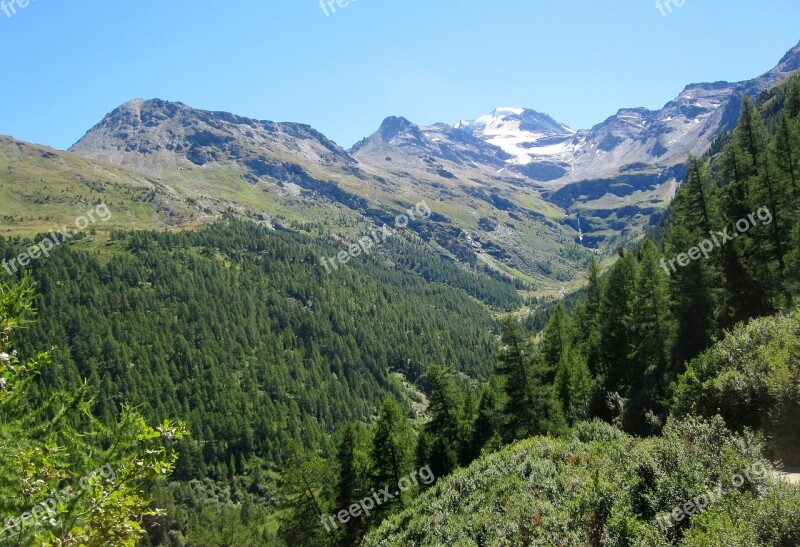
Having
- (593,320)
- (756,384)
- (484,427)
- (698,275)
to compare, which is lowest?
(484,427)

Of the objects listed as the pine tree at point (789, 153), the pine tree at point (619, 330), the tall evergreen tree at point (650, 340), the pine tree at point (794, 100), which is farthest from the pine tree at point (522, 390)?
the pine tree at point (794, 100)

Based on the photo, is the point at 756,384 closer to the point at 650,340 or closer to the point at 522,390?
the point at 522,390

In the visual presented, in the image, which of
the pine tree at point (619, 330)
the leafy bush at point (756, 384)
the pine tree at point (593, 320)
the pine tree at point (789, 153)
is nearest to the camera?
the leafy bush at point (756, 384)

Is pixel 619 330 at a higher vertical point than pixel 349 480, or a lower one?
higher

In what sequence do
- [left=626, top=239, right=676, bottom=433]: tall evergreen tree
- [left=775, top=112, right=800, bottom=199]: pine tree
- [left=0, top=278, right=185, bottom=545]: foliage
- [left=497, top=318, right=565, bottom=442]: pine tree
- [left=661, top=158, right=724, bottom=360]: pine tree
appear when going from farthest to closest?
[left=775, top=112, right=800, bottom=199]: pine tree → [left=497, top=318, right=565, bottom=442]: pine tree → [left=626, top=239, right=676, bottom=433]: tall evergreen tree → [left=661, top=158, right=724, bottom=360]: pine tree → [left=0, top=278, right=185, bottom=545]: foliage

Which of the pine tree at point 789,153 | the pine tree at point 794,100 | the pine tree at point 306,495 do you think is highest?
the pine tree at point 794,100

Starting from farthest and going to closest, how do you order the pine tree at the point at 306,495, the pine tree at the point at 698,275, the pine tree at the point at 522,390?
1. the pine tree at the point at 306,495
2. the pine tree at the point at 522,390
3. the pine tree at the point at 698,275

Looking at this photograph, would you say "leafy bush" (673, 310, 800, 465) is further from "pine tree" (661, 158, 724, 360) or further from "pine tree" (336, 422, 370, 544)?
"pine tree" (336, 422, 370, 544)

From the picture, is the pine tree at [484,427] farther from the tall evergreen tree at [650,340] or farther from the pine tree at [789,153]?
the pine tree at [789,153]

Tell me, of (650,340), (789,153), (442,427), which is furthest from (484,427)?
(789,153)

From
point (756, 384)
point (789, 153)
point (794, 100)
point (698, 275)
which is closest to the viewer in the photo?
point (756, 384)

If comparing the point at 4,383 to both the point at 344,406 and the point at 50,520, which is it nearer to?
the point at 50,520

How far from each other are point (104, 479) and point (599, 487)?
16755mm

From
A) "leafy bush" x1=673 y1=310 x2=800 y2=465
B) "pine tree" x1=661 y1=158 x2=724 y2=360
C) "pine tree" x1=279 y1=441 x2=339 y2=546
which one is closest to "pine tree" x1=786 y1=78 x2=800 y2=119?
"pine tree" x1=661 y1=158 x2=724 y2=360
